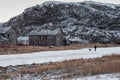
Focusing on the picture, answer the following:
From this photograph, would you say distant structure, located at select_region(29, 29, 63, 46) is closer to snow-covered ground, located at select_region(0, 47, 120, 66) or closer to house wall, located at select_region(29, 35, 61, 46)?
house wall, located at select_region(29, 35, 61, 46)

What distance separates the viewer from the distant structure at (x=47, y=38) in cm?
13375

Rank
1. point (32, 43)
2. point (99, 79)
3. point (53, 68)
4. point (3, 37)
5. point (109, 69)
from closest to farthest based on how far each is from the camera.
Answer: point (99, 79)
point (109, 69)
point (53, 68)
point (3, 37)
point (32, 43)

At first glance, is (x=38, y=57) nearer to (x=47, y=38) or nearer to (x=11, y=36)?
(x=11, y=36)

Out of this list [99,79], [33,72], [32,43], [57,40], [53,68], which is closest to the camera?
[99,79]

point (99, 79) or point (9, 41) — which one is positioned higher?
point (99, 79)

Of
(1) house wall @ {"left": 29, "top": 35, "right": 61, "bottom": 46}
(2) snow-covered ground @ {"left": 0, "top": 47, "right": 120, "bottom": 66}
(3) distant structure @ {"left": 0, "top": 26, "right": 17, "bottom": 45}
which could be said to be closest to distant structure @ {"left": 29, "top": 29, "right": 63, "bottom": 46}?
(1) house wall @ {"left": 29, "top": 35, "right": 61, "bottom": 46}

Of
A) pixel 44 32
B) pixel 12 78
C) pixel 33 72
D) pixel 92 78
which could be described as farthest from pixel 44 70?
pixel 44 32

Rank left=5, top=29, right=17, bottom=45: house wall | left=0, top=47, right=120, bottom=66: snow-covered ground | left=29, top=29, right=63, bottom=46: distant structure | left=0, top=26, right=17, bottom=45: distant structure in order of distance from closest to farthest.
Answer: left=0, top=47, right=120, bottom=66: snow-covered ground → left=0, top=26, right=17, bottom=45: distant structure → left=5, top=29, right=17, bottom=45: house wall → left=29, top=29, right=63, bottom=46: distant structure

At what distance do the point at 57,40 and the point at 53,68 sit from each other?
4058 inches

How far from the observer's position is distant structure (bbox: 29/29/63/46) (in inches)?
5266

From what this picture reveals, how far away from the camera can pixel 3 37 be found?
413 ft

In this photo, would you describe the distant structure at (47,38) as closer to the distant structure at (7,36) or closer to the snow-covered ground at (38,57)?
the distant structure at (7,36)

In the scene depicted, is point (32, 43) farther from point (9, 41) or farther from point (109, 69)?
point (109, 69)

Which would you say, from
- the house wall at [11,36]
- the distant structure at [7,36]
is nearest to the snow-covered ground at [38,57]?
the distant structure at [7,36]
